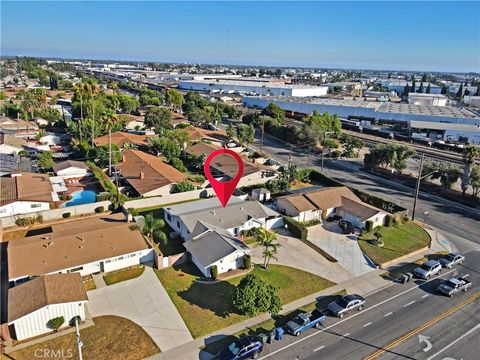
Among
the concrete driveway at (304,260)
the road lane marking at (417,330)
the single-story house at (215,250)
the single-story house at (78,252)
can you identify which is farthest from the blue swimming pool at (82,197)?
the road lane marking at (417,330)

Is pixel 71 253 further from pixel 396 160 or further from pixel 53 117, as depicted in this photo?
pixel 53 117

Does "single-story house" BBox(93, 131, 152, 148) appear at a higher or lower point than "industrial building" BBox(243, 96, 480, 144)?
lower

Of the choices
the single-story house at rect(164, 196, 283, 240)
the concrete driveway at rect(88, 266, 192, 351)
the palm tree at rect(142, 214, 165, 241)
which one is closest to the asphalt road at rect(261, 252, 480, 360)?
the concrete driveway at rect(88, 266, 192, 351)

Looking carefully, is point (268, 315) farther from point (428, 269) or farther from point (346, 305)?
point (428, 269)

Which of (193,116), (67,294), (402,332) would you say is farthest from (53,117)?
(402,332)

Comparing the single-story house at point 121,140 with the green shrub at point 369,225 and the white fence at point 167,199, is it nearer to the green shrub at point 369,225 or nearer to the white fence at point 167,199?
the white fence at point 167,199

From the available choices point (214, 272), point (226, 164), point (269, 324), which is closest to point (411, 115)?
point (226, 164)

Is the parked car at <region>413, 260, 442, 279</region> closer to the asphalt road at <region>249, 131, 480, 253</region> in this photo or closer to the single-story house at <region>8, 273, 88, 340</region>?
the asphalt road at <region>249, 131, 480, 253</region>
